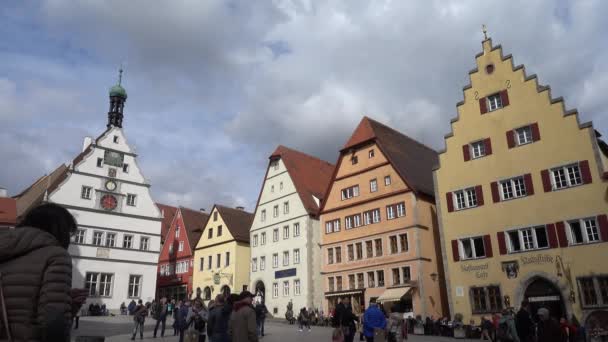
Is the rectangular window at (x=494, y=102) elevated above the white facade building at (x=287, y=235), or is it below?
above

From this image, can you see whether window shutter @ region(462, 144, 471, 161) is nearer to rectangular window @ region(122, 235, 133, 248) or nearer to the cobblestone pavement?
the cobblestone pavement

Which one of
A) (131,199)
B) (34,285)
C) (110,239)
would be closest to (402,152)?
(131,199)

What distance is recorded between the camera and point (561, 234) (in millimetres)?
26172

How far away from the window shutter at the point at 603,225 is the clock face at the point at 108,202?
3867cm

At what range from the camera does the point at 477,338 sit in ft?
87.9

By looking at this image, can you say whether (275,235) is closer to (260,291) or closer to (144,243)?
(260,291)

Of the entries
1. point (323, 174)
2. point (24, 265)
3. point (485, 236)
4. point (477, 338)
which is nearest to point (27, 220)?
point (24, 265)

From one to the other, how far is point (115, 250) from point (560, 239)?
36.1 metres

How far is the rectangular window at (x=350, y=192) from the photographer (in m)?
39.3

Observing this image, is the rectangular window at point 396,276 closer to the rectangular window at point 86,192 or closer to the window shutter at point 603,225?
the window shutter at point 603,225

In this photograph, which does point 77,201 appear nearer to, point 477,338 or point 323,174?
point 323,174

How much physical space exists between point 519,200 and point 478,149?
4.44 meters

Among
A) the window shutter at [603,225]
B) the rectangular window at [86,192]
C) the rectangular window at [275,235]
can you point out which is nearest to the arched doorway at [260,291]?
the rectangular window at [275,235]

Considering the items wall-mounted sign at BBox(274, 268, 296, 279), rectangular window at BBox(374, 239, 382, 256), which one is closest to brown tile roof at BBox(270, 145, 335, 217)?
wall-mounted sign at BBox(274, 268, 296, 279)
